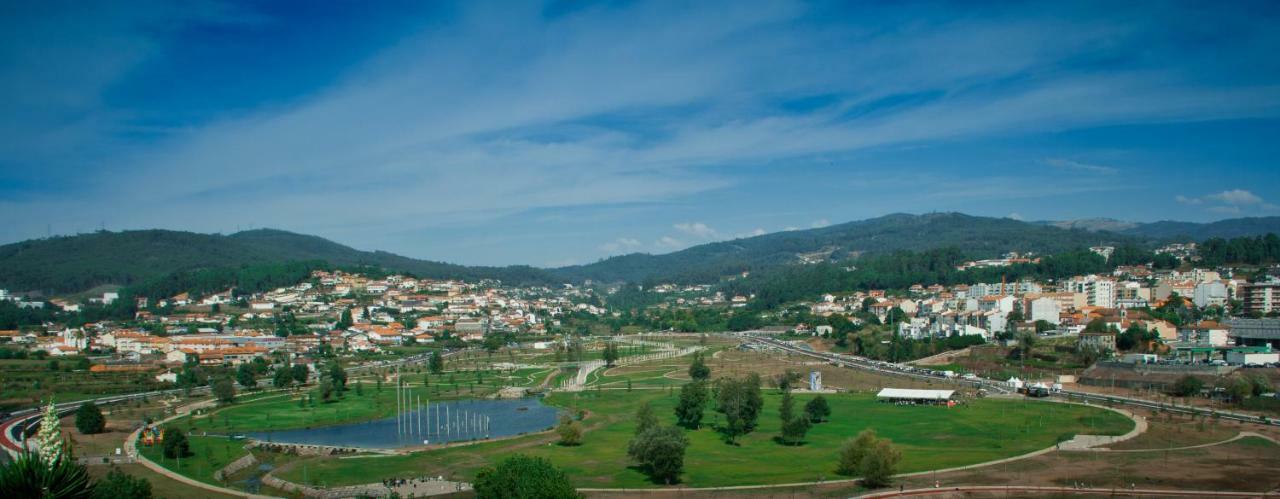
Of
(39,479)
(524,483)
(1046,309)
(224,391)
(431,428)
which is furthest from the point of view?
(1046,309)

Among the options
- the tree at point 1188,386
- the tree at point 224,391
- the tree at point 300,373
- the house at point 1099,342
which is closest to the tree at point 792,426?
the tree at point 1188,386

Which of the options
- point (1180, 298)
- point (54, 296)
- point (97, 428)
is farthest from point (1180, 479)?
point (54, 296)

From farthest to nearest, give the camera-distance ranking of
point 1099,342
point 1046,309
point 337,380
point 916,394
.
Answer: point 1046,309 → point 1099,342 → point 337,380 → point 916,394

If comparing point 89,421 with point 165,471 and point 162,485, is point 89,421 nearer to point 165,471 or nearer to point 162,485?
point 165,471

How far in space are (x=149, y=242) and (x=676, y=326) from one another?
98.9 meters

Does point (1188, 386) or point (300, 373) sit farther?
point (300, 373)

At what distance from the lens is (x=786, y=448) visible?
30.0 meters

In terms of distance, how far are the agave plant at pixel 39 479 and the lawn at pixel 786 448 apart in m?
11.7

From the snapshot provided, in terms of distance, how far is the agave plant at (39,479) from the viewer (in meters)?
13.0

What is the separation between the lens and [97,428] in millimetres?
33562

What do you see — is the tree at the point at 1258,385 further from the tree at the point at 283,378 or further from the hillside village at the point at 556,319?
the tree at the point at 283,378

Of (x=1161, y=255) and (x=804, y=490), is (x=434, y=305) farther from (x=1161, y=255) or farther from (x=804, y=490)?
(x=804, y=490)

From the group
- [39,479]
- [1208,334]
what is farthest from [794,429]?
[1208,334]

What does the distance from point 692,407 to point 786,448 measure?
566 centimetres
